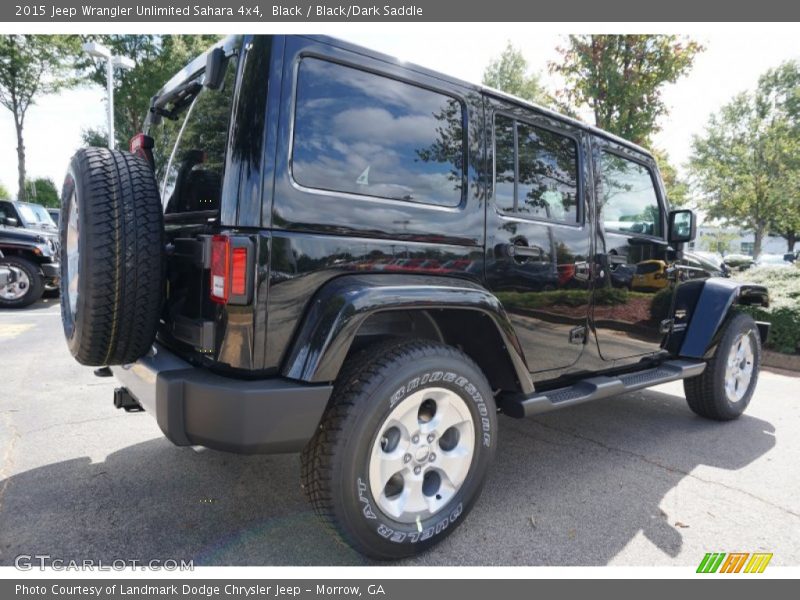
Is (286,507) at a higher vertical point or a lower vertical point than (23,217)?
lower

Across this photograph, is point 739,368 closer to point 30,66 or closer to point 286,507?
point 286,507

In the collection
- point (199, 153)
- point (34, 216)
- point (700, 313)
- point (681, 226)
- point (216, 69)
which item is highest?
point (34, 216)

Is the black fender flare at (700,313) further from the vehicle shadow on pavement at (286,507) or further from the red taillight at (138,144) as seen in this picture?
the red taillight at (138,144)

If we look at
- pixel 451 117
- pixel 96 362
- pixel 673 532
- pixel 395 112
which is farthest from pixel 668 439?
pixel 96 362

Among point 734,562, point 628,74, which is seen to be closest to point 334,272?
point 734,562

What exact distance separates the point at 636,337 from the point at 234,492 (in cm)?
264

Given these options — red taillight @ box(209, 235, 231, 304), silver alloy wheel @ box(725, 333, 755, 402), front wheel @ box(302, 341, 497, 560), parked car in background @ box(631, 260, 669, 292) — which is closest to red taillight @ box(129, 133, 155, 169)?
red taillight @ box(209, 235, 231, 304)

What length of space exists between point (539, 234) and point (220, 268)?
1.66 metres

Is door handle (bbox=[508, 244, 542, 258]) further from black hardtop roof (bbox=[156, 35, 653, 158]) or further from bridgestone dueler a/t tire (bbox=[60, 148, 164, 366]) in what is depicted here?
bridgestone dueler a/t tire (bbox=[60, 148, 164, 366])

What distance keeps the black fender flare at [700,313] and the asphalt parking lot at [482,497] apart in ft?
2.12

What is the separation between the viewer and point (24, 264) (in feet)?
29.2

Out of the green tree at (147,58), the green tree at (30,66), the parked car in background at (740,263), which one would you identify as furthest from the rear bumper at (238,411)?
the green tree at (30,66)

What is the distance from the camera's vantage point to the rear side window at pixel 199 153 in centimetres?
200

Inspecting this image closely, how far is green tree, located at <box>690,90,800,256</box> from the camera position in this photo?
20.6 metres
